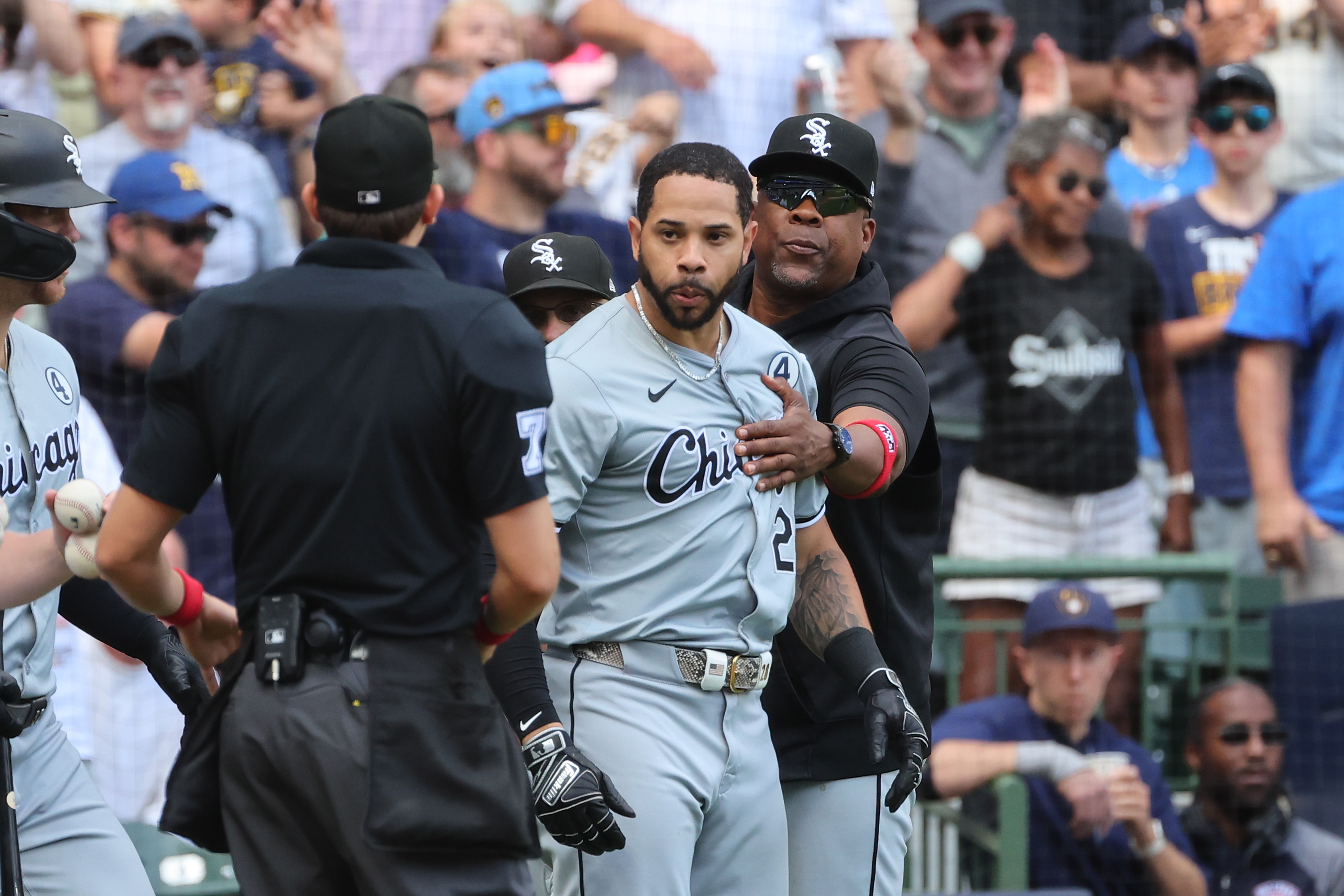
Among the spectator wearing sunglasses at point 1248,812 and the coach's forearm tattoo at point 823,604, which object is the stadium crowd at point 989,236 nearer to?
the spectator wearing sunglasses at point 1248,812

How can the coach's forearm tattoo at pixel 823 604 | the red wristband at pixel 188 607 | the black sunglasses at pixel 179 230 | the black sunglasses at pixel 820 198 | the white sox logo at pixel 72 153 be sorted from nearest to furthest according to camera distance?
the red wristband at pixel 188 607, the coach's forearm tattoo at pixel 823 604, the white sox logo at pixel 72 153, the black sunglasses at pixel 820 198, the black sunglasses at pixel 179 230

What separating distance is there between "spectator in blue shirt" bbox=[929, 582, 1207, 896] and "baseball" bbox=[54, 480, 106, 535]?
3.43 meters

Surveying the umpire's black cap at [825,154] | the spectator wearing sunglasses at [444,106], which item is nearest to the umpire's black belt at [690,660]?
the umpire's black cap at [825,154]

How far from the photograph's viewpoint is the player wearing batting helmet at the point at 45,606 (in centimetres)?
328

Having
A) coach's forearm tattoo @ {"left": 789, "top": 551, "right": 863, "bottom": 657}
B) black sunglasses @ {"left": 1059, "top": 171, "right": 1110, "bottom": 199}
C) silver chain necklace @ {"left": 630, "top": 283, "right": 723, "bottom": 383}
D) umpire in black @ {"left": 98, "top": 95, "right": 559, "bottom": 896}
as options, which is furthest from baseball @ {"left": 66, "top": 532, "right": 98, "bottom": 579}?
black sunglasses @ {"left": 1059, "top": 171, "right": 1110, "bottom": 199}

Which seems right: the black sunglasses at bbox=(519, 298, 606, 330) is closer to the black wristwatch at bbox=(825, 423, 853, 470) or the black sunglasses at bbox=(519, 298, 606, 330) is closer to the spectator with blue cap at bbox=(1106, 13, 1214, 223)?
the black wristwatch at bbox=(825, 423, 853, 470)

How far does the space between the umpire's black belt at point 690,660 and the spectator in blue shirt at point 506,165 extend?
3.44 meters

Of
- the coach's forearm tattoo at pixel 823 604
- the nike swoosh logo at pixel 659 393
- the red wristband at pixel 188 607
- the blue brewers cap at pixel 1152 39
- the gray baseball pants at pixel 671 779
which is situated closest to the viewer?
the red wristband at pixel 188 607

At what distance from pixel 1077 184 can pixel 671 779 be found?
4.20 meters

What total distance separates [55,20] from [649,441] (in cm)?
448

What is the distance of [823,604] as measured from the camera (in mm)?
3385

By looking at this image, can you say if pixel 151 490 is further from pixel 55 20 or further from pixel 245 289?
pixel 55 20

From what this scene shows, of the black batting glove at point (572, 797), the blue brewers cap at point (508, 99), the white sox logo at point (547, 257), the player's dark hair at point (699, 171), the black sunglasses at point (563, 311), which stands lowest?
the black batting glove at point (572, 797)

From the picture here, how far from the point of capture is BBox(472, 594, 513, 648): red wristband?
2713mm
